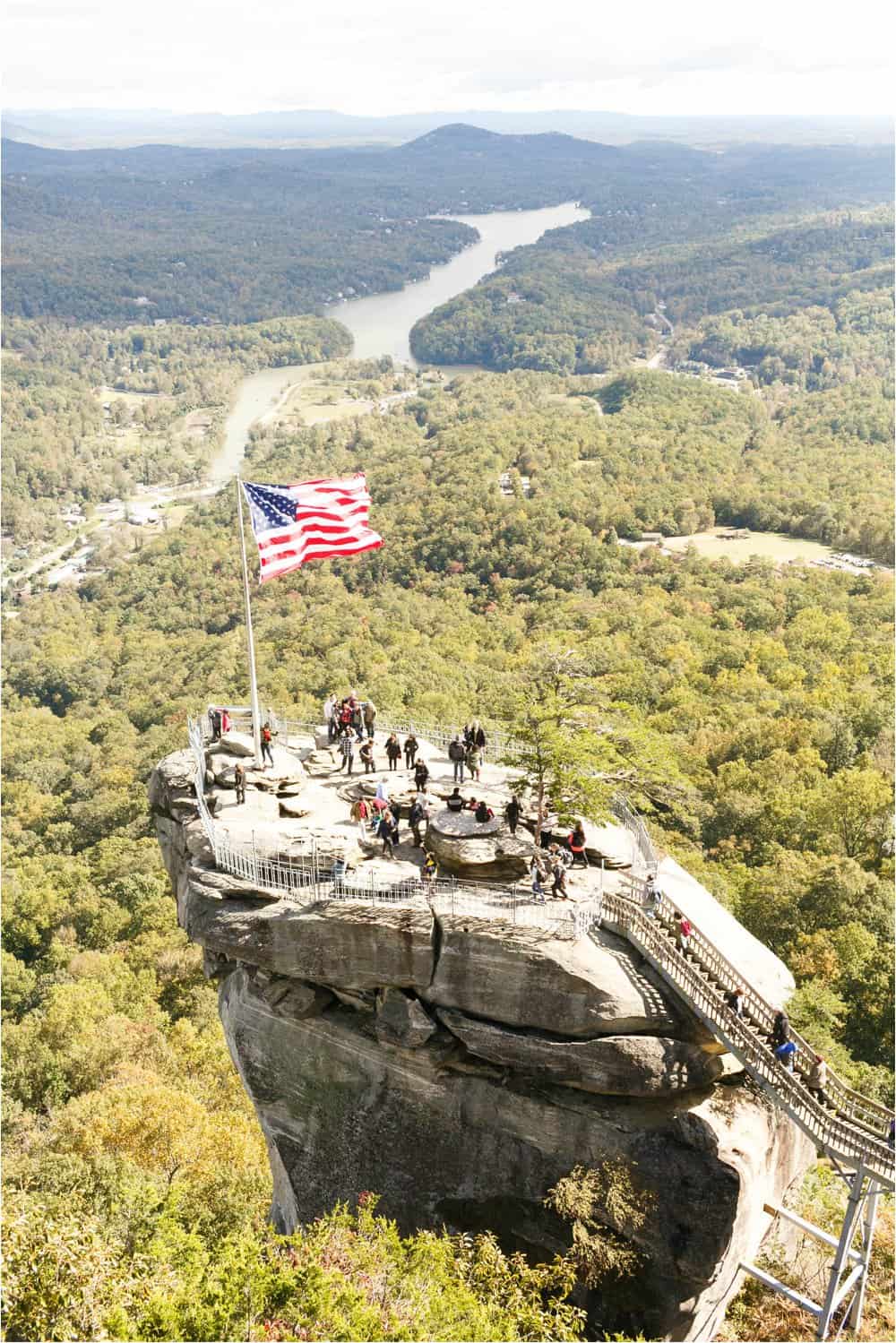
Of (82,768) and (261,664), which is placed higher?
(261,664)

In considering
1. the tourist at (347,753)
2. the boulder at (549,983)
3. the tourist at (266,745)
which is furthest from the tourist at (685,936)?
the tourist at (266,745)

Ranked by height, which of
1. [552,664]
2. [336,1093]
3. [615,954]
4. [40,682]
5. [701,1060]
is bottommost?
[40,682]

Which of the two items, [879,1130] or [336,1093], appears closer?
[879,1130]

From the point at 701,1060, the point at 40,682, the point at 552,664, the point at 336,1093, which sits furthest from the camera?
the point at 40,682

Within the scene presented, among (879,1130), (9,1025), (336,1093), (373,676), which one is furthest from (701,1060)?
(373,676)

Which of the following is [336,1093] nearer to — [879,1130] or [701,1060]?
[701,1060]

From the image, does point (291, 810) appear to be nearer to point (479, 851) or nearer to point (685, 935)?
point (479, 851)
